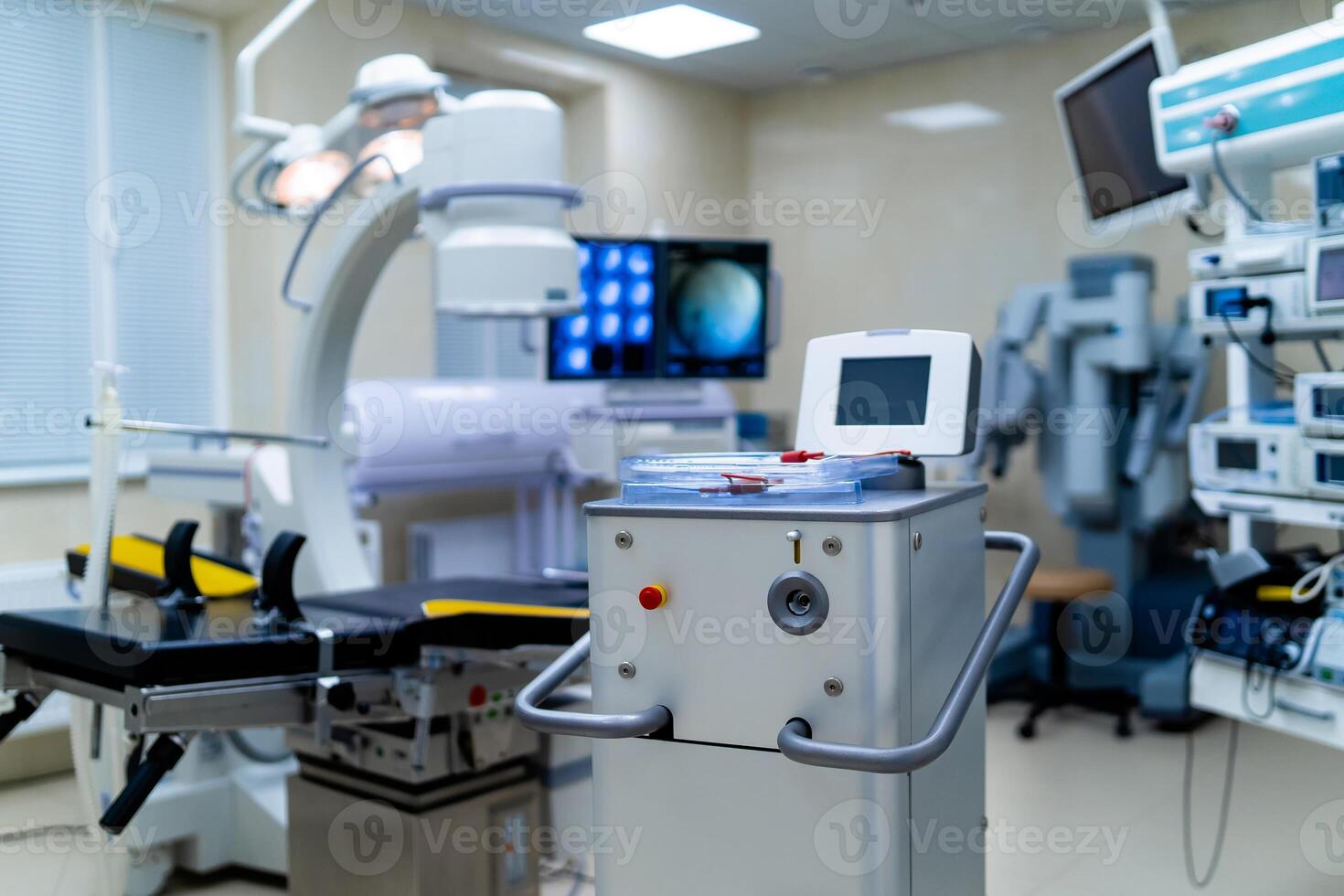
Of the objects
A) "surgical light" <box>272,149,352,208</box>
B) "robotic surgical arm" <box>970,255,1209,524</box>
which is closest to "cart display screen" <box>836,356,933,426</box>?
"surgical light" <box>272,149,352,208</box>

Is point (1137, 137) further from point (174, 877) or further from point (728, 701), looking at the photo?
point (174, 877)

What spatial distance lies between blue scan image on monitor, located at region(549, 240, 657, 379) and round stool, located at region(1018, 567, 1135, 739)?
166 centimetres

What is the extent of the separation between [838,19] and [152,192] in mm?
2643

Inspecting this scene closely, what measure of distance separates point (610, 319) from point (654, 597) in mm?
2694

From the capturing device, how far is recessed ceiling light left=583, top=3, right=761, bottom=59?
153 inches

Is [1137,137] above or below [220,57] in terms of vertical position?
below

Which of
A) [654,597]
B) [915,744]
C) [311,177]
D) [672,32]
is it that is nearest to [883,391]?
[654,597]

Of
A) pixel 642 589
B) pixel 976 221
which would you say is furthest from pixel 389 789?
pixel 976 221

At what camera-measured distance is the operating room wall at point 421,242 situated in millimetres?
4227

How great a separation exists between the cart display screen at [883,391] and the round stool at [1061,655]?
2.57 meters

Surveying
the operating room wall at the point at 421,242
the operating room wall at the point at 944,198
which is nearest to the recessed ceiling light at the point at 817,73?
the operating room wall at the point at 944,198

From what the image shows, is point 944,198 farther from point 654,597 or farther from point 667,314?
point 654,597

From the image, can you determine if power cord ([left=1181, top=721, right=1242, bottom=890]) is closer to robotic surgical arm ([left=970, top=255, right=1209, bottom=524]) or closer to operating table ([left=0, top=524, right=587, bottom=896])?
robotic surgical arm ([left=970, top=255, right=1209, bottom=524])

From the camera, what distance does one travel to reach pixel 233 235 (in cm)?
435
